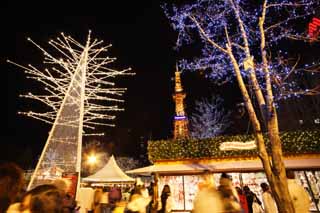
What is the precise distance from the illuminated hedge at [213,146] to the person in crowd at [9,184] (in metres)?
11.3

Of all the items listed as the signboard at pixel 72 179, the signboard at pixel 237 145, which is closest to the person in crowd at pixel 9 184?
the signboard at pixel 72 179

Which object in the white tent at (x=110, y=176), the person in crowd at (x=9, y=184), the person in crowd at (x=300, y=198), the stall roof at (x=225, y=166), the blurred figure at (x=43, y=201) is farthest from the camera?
the white tent at (x=110, y=176)

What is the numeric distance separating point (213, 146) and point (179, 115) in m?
29.9

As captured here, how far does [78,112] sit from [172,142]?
777 cm

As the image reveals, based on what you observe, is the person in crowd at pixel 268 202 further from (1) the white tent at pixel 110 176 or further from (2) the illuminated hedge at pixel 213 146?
(1) the white tent at pixel 110 176

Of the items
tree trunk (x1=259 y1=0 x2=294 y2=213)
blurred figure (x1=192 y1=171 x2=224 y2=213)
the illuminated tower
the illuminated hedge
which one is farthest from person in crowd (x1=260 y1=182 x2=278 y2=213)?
the illuminated tower

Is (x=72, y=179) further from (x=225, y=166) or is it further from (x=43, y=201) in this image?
(x=225, y=166)

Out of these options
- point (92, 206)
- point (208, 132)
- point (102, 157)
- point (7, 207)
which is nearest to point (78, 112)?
point (92, 206)

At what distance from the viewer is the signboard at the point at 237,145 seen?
1271 centimetres

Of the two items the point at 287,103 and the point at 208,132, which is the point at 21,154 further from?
the point at 287,103

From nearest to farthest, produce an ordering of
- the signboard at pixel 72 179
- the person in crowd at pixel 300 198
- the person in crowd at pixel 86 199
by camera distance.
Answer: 1. the person in crowd at pixel 300 198
2. the signboard at pixel 72 179
3. the person in crowd at pixel 86 199

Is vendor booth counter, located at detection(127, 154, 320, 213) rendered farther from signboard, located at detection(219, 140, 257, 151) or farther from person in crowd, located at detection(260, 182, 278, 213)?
person in crowd, located at detection(260, 182, 278, 213)

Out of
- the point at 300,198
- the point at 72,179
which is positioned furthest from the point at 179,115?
the point at 300,198

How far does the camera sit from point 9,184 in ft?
9.11
